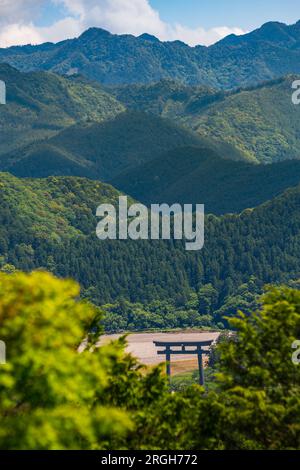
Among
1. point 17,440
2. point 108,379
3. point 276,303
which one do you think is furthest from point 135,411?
point 17,440

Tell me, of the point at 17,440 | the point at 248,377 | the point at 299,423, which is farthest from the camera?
the point at 248,377

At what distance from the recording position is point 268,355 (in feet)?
185

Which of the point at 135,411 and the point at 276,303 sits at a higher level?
the point at 276,303

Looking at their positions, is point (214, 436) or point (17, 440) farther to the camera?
point (214, 436)

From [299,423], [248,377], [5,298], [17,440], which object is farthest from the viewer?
[248,377]

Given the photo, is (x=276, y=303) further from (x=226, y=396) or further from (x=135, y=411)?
(x=135, y=411)

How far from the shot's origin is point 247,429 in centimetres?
5503

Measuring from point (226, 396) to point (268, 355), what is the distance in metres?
3.37
